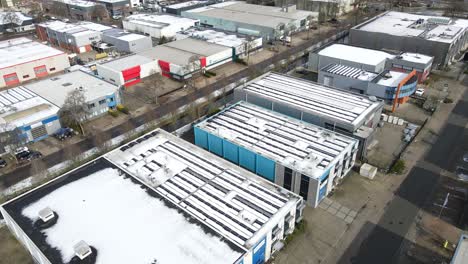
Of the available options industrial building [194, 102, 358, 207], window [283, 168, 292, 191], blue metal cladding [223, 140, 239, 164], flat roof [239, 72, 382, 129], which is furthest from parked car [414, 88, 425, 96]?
blue metal cladding [223, 140, 239, 164]

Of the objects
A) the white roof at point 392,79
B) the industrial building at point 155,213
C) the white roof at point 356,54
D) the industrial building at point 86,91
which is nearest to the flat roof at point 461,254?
the industrial building at point 155,213

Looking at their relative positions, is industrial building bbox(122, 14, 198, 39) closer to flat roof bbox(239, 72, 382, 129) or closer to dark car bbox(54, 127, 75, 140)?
flat roof bbox(239, 72, 382, 129)

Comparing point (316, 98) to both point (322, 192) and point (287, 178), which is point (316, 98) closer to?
point (287, 178)

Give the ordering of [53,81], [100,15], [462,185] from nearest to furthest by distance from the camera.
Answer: [462,185]
[53,81]
[100,15]

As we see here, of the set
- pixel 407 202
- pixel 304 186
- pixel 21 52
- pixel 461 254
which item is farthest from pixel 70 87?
pixel 461 254

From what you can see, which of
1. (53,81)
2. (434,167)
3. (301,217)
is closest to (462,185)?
(434,167)

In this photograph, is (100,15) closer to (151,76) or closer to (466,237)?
(151,76)
